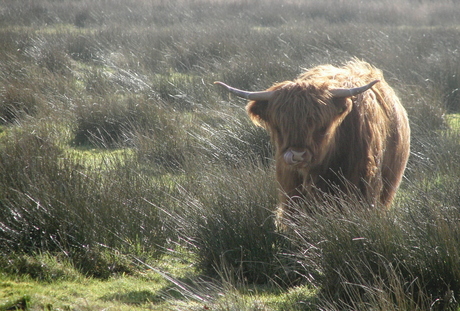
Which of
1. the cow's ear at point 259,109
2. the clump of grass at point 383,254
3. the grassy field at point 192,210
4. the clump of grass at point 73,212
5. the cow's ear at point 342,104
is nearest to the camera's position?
the clump of grass at point 383,254

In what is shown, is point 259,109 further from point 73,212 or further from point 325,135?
point 73,212

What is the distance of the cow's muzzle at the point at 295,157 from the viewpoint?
138 inches

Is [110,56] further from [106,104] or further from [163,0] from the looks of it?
[163,0]

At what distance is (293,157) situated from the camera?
3520 mm

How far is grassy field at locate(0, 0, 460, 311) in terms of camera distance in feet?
9.91

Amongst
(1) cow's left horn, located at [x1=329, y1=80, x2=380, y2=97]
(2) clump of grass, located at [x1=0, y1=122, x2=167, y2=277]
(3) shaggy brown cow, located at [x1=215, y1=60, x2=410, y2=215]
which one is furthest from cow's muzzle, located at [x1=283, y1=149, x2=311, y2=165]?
(2) clump of grass, located at [x1=0, y1=122, x2=167, y2=277]

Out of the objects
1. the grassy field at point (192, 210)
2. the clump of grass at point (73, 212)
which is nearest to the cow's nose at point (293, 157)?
the grassy field at point (192, 210)

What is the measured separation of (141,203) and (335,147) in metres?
1.45

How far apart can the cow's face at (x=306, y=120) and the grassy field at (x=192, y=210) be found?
1.38 feet

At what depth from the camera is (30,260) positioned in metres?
3.43

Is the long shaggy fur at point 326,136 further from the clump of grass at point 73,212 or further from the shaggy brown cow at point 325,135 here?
the clump of grass at point 73,212

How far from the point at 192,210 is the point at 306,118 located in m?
1.00

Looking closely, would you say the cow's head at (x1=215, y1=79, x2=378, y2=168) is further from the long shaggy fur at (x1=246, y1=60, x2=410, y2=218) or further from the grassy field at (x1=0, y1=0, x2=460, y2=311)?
the grassy field at (x1=0, y1=0, x2=460, y2=311)

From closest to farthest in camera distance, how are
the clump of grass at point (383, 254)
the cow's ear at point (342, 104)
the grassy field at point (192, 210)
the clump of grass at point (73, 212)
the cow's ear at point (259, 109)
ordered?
1. the clump of grass at point (383, 254)
2. the grassy field at point (192, 210)
3. the clump of grass at point (73, 212)
4. the cow's ear at point (342, 104)
5. the cow's ear at point (259, 109)
